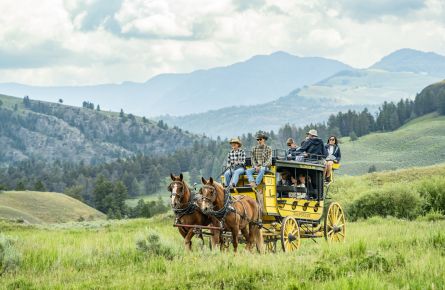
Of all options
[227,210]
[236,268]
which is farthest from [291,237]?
[236,268]

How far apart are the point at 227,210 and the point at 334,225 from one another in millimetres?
5796

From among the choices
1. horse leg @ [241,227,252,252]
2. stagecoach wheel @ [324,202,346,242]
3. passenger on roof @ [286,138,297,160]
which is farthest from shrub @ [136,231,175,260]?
stagecoach wheel @ [324,202,346,242]

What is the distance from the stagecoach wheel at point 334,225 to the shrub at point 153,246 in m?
6.33

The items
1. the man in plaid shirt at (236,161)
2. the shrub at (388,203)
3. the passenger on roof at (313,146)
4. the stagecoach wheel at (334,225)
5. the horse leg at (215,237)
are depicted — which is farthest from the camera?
the shrub at (388,203)

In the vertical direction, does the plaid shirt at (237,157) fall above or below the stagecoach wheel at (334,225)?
above

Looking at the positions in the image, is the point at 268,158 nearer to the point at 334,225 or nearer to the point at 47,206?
the point at 334,225

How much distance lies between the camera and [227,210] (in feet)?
49.6

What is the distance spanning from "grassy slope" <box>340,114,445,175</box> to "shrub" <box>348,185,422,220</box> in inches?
4982

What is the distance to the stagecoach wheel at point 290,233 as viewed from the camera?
16672 mm

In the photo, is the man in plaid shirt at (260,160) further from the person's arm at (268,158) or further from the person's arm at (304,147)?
the person's arm at (304,147)

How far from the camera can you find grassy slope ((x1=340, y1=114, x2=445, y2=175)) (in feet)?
528

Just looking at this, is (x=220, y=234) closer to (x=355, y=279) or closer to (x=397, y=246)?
(x=397, y=246)

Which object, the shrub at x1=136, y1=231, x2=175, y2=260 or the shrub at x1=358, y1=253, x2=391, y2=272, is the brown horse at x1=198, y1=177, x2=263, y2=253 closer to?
the shrub at x1=136, y1=231, x2=175, y2=260

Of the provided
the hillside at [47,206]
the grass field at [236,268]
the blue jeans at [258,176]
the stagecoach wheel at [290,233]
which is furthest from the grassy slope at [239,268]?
the hillside at [47,206]
